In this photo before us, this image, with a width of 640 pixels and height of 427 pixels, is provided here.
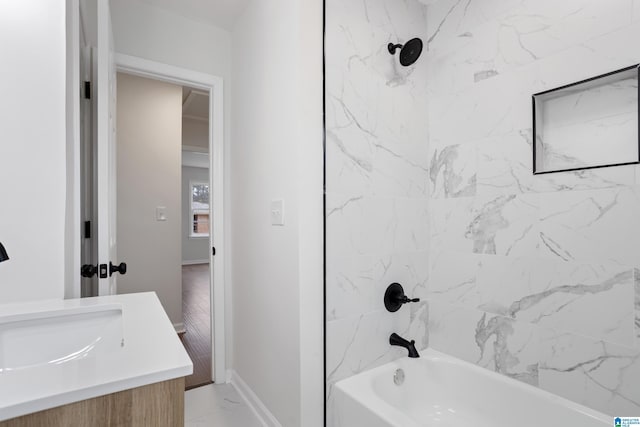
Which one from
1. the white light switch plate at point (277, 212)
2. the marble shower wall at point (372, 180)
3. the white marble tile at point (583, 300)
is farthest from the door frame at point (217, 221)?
the white marble tile at point (583, 300)

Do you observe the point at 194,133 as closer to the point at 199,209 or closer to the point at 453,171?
the point at 199,209

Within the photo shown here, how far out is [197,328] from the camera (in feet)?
11.0

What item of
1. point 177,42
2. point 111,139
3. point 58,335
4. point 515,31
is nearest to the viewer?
point 58,335

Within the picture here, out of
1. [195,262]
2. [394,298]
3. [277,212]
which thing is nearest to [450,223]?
[394,298]

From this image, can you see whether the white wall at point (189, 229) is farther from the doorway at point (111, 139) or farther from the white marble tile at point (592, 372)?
the white marble tile at point (592, 372)

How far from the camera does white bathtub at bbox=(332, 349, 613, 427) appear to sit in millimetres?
1311

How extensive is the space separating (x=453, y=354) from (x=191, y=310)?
10.7ft

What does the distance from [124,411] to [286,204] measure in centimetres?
104

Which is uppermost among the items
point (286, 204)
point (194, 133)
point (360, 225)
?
point (194, 133)

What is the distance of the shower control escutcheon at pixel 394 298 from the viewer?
Result: 1.71 m

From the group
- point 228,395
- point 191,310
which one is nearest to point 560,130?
point 228,395

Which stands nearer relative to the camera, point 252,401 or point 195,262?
point 252,401

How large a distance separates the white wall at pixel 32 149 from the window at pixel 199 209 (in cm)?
671

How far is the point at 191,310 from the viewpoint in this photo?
4.00 metres
